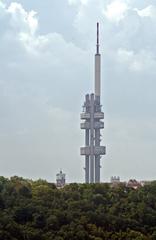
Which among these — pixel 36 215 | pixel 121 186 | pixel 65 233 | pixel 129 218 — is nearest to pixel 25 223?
pixel 36 215

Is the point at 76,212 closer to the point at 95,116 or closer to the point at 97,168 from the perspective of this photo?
the point at 97,168

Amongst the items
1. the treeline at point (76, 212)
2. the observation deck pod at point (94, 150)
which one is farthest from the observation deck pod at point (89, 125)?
the treeline at point (76, 212)

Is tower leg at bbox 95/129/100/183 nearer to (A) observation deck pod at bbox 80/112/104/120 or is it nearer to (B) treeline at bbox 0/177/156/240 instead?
(A) observation deck pod at bbox 80/112/104/120

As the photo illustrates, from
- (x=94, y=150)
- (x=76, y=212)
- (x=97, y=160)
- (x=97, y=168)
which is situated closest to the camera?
(x=76, y=212)

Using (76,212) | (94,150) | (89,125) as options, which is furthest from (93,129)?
(76,212)

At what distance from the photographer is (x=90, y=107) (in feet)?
429

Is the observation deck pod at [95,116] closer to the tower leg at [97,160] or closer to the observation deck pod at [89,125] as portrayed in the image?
the observation deck pod at [89,125]

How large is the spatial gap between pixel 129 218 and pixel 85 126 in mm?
92002

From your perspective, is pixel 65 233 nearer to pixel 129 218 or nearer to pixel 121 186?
pixel 129 218

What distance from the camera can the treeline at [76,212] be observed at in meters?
34.7

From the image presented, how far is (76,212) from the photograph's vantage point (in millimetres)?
37062

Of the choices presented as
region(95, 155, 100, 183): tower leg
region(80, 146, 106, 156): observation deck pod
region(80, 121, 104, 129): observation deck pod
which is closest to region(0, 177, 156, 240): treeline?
region(80, 146, 106, 156): observation deck pod

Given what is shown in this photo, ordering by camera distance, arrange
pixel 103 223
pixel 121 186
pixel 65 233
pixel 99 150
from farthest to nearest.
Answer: pixel 99 150
pixel 121 186
pixel 103 223
pixel 65 233

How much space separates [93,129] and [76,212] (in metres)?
92.8
